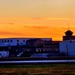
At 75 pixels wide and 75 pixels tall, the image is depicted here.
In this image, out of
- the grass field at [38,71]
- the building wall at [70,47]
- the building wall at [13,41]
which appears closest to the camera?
the grass field at [38,71]

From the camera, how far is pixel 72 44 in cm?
5278

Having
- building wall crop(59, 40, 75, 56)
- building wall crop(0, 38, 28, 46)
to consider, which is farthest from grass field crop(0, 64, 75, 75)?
building wall crop(0, 38, 28, 46)

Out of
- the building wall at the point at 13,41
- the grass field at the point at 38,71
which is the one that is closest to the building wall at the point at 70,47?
the grass field at the point at 38,71

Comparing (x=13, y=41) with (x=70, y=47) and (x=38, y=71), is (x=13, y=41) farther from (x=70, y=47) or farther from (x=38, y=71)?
(x=38, y=71)

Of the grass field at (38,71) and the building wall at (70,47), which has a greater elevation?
the building wall at (70,47)

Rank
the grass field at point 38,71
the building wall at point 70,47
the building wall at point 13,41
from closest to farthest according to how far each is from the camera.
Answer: the grass field at point 38,71 < the building wall at point 70,47 < the building wall at point 13,41

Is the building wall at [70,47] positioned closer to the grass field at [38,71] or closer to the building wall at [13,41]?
the grass field at [38,71]

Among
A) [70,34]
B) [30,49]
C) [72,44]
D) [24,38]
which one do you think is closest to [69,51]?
[72,44]

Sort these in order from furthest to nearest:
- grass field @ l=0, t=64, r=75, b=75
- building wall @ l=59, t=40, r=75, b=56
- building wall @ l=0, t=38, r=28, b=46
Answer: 1. building wall @ l=0, t=38, r=28, b=46
2. building wall @ l=59, t=40, r=75, b=56
3. grass field @ l=0, t=64, r=75, b=75

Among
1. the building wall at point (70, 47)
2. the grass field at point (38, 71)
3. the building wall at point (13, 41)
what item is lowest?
the grass field at point (38, 71)

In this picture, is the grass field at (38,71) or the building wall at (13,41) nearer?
the grass field at (38,71)

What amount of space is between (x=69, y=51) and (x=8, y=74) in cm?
3930

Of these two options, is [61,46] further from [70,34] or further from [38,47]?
[38,47]

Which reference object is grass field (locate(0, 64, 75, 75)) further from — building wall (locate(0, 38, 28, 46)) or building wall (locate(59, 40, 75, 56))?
building wall (locate(0, 38, 28, 46))
